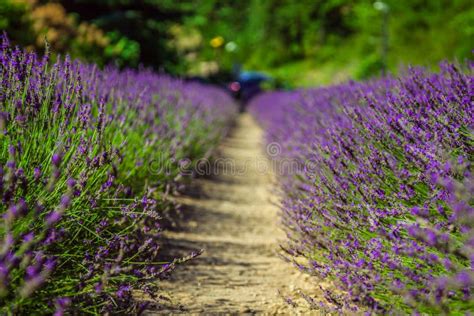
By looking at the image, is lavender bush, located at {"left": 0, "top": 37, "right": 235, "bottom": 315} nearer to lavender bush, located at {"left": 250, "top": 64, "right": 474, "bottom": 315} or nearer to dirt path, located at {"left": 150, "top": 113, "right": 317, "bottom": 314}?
dirt path, located at {"left": 150, "top": 113, "right": 317, "bottom": 314}

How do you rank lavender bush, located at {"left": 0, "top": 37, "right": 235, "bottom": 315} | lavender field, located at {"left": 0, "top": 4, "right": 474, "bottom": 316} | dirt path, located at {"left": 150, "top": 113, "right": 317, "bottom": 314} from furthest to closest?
1. dirt path, located at {"left": 150, "top": 113, "right": 317, "bottom": 314}
2. lavender field, located at {"left": 0, "top": 4, "right": 474, "bottom": 316}
3. lavender bush, located at {"left": 0, "top": 37, "right": 235, "bottom": 315}

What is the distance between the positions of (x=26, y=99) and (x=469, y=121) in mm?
1899

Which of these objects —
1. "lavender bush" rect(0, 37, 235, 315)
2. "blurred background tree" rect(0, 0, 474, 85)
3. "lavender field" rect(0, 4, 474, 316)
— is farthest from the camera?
"blurred background tree" rect(0, 0, 474, 85)

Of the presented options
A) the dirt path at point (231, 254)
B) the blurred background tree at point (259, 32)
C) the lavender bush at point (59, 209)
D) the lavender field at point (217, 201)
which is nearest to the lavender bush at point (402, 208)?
the lavender field at point (217, 201)

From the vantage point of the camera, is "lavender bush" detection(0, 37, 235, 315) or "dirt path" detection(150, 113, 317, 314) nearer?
"lavender bush" detection(0, 37, 235, 315)

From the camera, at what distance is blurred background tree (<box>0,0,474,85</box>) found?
693cm

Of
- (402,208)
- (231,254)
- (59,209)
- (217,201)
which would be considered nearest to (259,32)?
(217,201)

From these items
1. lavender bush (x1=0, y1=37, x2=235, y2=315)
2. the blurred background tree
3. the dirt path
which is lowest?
the dirt path

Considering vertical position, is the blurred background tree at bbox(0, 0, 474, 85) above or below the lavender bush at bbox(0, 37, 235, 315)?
above

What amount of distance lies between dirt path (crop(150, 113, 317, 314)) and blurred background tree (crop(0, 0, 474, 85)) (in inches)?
66.8

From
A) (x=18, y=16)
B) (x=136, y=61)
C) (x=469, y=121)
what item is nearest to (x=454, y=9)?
(x=136, y=61)

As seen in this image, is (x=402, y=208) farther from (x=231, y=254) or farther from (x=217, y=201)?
(x=217, y=201)

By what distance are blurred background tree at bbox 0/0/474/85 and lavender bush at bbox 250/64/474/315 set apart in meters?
1.46

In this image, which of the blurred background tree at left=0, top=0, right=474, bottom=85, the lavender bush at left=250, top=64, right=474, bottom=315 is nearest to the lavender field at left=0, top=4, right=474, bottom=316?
the lavender bush at left=250, top=64, right=474, bottom=315
